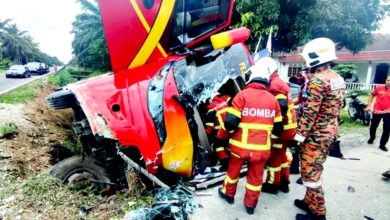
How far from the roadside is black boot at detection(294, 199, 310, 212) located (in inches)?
1.7

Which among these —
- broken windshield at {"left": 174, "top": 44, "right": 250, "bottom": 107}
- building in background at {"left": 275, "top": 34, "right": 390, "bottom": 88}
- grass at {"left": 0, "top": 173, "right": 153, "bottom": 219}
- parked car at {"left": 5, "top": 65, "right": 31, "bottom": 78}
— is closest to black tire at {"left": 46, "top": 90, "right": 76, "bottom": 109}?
grass at {"left": 0, "top": 173, "right": 153, "bottom": 219}

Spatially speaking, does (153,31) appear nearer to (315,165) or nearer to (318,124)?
(318,124)

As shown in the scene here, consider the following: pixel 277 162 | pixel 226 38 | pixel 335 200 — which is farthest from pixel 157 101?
pixel 335 200

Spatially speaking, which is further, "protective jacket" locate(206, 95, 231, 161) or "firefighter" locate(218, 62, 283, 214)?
"protective jacket" locate(206, 95, 231, 161)

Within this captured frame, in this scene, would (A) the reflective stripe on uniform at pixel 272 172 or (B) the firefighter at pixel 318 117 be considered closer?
(B) the firefighter at pixel 318 117

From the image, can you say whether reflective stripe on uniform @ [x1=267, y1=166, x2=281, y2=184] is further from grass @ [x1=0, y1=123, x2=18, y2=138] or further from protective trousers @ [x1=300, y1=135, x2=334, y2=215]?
grass @ [x1=0, y1=123, x2=18, y2=138]

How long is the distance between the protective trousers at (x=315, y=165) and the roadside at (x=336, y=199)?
0.34 meters

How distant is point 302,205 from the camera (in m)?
A: 2.82

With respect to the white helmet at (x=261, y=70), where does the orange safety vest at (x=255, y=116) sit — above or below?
below

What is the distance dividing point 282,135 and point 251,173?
56cm

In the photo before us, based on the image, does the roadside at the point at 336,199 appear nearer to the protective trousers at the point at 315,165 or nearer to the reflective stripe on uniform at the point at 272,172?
the reflective stripe on uniform at the point at 272,172

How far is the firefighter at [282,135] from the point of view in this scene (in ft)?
9.37

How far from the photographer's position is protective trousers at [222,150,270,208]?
2578mm

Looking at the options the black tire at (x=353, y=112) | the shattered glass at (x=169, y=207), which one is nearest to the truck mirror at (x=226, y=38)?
the shattered glass at (x=169, y=207)
